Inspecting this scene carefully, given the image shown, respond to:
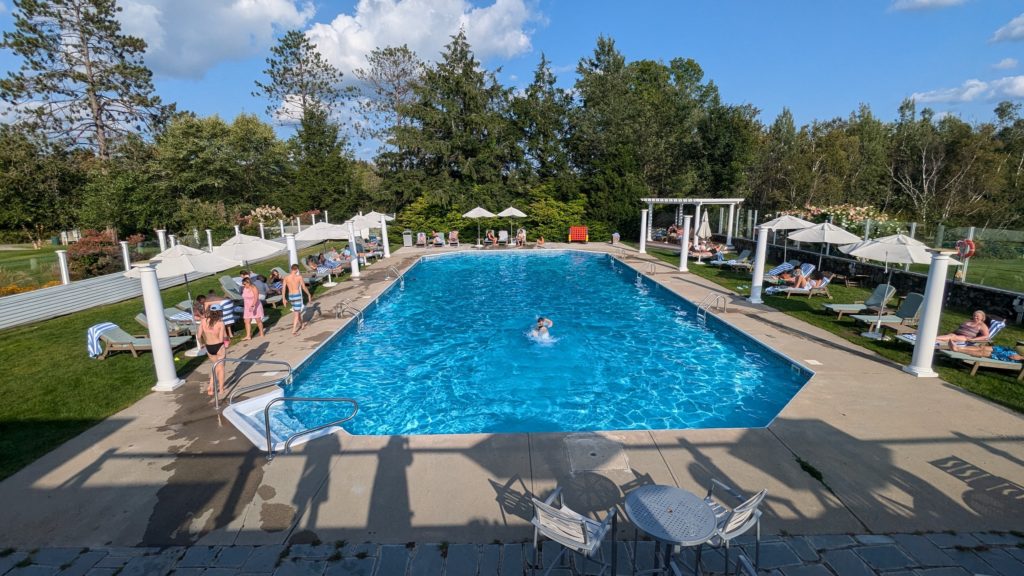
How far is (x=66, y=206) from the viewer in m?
30.5

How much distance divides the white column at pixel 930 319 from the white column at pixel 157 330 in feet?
38.9

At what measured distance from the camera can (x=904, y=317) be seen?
963 centimetres

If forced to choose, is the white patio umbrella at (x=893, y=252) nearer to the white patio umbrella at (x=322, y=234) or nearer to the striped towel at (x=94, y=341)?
the striped towel at (x=94, y=341)

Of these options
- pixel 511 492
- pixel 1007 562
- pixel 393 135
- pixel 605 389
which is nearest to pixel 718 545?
pixel 511 492

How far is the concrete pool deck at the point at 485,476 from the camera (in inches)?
164

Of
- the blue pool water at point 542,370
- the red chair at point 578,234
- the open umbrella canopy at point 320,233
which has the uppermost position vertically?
the open umbrella canopy at point 320,233

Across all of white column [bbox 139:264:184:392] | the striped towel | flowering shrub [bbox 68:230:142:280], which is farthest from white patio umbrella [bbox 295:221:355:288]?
white column [bbox 139:264:184:392]

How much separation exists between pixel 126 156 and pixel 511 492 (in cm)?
4117

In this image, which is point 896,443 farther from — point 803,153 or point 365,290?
point 803,153

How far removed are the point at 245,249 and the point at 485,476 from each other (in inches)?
371

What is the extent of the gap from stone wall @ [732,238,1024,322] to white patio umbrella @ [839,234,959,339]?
278cm

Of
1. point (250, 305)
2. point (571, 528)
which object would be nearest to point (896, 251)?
point (571, 528)

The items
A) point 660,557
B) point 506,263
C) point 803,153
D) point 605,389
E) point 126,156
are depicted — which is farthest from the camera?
point 803,153

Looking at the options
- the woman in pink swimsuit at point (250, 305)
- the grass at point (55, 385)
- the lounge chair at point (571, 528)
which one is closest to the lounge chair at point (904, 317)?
the lounge chair at point (571, 528)
